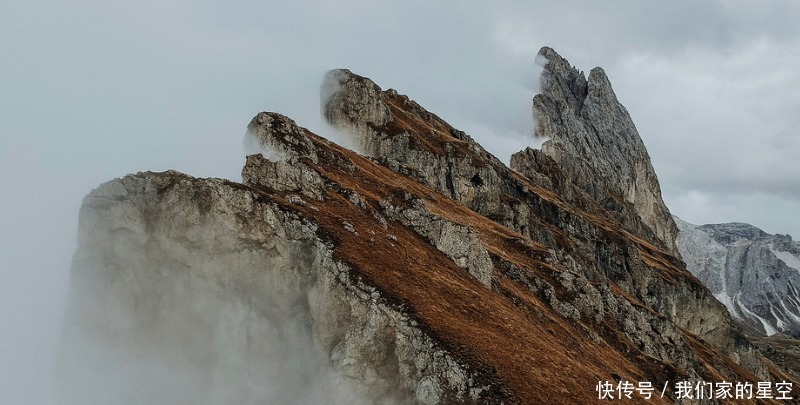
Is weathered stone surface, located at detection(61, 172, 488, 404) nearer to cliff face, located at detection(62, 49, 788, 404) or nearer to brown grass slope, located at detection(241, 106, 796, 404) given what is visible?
cliff face, located at detection(62, 49, 788, 404)

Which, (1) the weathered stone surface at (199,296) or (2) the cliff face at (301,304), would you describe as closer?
(2) the cliff face at (301,304)

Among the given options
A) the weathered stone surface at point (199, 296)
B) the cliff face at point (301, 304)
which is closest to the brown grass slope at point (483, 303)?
the cliff face at point (301, 304)

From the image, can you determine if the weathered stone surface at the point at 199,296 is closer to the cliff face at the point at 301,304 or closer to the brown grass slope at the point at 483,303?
the cliff face at the point at 301,304

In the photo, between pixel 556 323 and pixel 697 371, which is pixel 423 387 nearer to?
pixel 556 323

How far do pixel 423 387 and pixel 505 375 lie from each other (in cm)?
515

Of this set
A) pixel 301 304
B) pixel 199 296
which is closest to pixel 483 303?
pixel 301 304

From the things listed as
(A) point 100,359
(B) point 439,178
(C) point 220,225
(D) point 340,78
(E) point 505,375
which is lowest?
(A) point 100,359

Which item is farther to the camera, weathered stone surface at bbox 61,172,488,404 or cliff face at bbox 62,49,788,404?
weathered stone surface at bbox 61,172,488,404

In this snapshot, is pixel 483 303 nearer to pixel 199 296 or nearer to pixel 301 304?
pixel 301 304

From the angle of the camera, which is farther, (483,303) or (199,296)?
(483,303)

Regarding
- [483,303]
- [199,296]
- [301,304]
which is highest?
[483,303]

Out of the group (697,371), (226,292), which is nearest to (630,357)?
(697,371)

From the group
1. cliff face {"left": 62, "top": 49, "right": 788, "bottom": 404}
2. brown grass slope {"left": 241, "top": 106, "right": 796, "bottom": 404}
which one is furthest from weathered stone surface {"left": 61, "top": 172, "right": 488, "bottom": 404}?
brown grass slope {"left": 241, "top": 106, "right": 796, "bottom": 404}

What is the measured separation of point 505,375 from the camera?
35.6 metres
